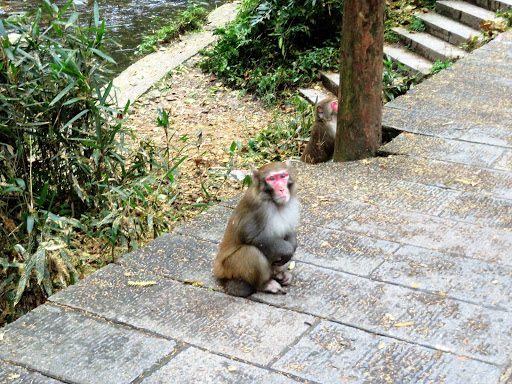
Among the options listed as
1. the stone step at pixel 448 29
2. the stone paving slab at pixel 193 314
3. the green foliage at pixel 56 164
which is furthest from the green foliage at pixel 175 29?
the stone paving slab at pixel 193 314

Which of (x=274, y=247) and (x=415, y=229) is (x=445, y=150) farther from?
(x=274, y=247)

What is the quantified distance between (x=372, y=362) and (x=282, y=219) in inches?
35.1

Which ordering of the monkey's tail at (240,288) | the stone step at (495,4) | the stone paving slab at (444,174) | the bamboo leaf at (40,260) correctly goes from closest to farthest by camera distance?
the monkey's tail at (240,288) → the bamboo leaf at (40,260) → the stone paving slab at (444,174) → the stone step at (495,4)

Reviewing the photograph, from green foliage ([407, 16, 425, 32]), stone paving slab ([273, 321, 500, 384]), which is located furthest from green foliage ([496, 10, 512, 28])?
stone paving slab ([273, 321, 500, 384])

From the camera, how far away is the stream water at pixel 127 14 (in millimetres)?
11734

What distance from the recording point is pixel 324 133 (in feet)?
21.8

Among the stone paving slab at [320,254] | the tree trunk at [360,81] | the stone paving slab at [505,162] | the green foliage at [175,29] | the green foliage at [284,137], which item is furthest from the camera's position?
the green foliage at [175,29]

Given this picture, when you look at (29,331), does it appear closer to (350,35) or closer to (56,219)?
(56,219)

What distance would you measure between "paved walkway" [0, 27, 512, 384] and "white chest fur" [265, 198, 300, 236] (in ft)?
1.15

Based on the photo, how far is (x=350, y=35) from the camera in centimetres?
560

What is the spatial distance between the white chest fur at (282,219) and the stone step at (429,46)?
515 cm

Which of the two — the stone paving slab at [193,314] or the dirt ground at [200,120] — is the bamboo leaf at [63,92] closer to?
the stone paving slab at [193,314]

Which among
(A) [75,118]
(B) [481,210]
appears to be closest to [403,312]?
(B) [481,210]

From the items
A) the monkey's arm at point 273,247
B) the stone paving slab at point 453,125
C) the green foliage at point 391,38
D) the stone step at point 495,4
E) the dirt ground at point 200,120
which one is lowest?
the dirt ground at point 200,120
